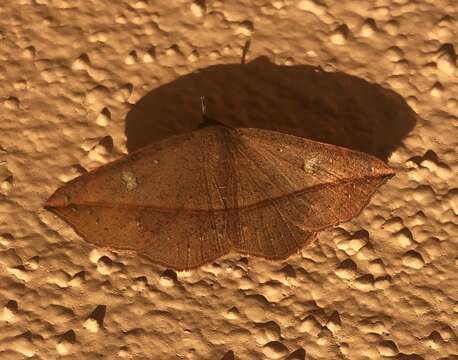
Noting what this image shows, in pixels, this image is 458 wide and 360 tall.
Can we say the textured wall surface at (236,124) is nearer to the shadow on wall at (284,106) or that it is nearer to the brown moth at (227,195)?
the shadow on wall at (284,106)

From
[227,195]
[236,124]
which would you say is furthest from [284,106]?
[227,195]

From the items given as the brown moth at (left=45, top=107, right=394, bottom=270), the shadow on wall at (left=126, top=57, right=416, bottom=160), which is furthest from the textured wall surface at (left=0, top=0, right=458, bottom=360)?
the brown moth at (left=45, top=107, right=394, bottom=270)

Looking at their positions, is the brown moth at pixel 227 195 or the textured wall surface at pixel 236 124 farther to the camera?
the textured wall surface at pixel 236 124

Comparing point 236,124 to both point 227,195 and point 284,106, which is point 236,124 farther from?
point 227,195

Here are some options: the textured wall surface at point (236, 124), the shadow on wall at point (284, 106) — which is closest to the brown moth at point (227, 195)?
the textured wall surface at point (236, 124)

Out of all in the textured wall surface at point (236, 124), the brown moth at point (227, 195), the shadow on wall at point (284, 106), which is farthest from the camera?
the shadow on wall at point (284, 106)

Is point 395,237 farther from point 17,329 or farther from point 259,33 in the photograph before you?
point 17,329
